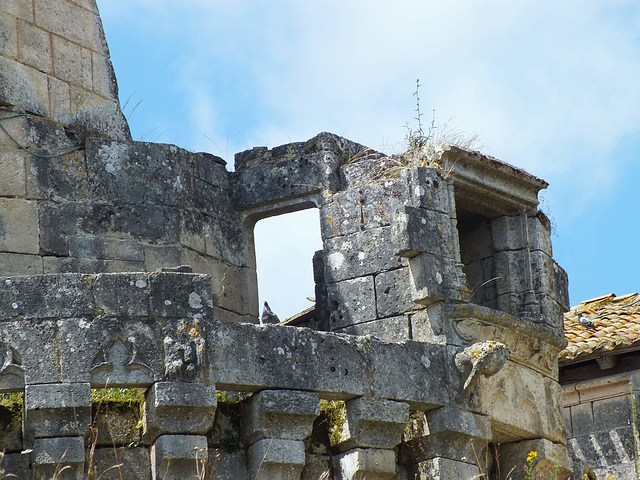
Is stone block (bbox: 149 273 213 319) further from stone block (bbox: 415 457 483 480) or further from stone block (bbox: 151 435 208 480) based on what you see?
stone block (bbox: 415 457 483 480)

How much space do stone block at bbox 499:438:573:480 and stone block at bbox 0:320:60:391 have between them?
12.8ft

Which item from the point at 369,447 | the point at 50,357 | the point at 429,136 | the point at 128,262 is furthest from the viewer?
the point at 429,136

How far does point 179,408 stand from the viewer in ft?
28.4

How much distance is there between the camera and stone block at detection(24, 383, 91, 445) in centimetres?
841

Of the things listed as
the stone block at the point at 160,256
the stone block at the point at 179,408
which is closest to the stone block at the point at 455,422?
the stone block at the point at 179,408

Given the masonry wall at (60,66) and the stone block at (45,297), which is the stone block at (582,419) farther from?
the stone block at (45,297)

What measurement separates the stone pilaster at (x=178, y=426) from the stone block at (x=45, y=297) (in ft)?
2.41

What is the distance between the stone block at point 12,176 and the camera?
10008mm

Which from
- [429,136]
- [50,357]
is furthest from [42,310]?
[429,136]

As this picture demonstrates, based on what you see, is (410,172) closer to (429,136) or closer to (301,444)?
(429,136)

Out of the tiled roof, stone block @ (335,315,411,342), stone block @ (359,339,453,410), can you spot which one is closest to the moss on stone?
stone block @ (359,339,453,410)

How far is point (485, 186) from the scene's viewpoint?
1102 centimetres

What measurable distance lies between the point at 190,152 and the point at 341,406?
8.55 feet

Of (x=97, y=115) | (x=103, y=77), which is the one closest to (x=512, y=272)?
(x=97, y=115)
